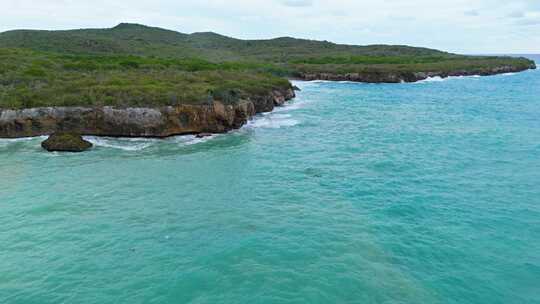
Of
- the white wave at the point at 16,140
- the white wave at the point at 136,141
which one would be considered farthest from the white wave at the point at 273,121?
the white wave at the point at 16,140

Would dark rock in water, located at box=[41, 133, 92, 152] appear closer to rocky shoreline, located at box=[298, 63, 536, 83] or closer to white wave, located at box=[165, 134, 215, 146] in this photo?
white wave, located at box=[165, 134, 215, 146]

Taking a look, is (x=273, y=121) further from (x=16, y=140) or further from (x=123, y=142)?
(x=16, y=140)

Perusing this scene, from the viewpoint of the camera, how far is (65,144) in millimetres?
34719

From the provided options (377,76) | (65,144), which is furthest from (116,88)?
(377,76)

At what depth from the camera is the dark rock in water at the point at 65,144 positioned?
34.6 meters

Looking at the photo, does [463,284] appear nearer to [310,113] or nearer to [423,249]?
[423,249]

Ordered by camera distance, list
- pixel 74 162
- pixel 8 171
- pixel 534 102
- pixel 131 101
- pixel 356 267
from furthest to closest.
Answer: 1. pixel 534 102
2. pixel 131 101
3. pixel 74 162
4. pixel 8 171
5. pixel 356 267

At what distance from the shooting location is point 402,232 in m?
19.7

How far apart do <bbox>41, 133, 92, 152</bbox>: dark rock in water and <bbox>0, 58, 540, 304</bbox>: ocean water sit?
3.48 feet

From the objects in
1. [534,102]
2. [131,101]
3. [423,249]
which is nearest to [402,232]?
[423,249]

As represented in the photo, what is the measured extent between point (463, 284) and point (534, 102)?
60.6m

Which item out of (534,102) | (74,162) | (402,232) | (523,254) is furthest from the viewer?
(534,102)

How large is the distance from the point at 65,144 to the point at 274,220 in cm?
2301

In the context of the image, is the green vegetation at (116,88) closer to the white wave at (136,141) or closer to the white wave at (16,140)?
the white wave at (16,140)
